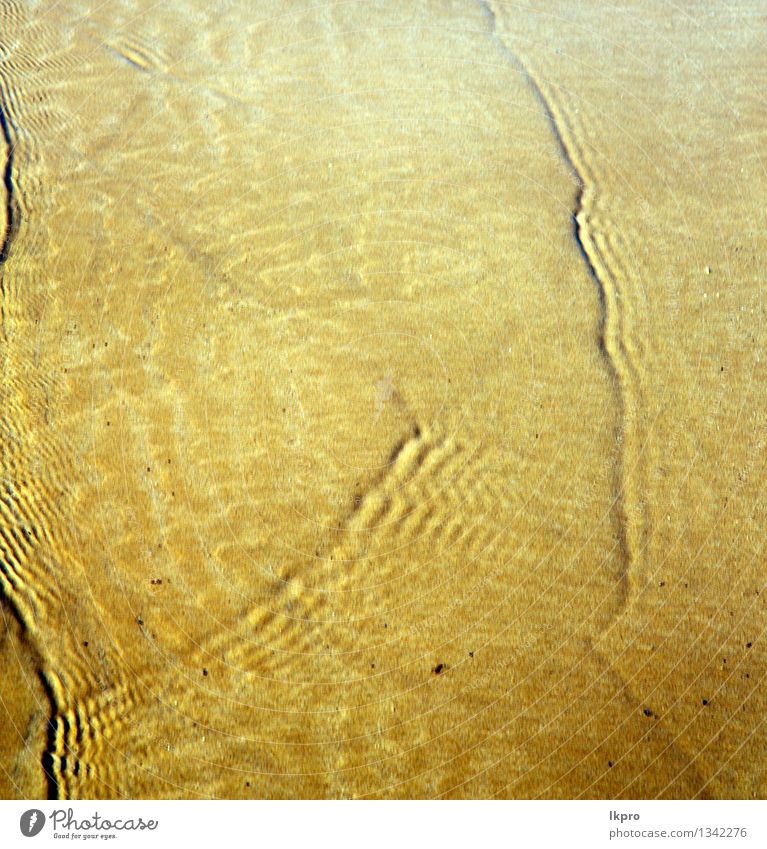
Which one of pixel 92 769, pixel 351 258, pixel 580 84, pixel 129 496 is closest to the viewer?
pixel 92 769

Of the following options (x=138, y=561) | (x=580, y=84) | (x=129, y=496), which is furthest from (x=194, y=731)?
(x=580, y=84)

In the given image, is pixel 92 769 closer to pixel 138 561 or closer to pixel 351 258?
pixel 138 561

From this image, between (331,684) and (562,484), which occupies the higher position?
(562,484)

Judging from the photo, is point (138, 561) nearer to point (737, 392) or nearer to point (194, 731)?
point (194, 731)

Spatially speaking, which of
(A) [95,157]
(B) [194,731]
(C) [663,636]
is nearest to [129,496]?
(B) [194,731]

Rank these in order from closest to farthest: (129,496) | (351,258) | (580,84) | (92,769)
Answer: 1. (92,769)
2. (129,496)
3. (351,258)
4. (580,84)

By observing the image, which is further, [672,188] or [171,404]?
[672,188]

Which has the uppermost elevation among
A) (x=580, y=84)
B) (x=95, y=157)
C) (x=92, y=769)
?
(x=580, y=84)
